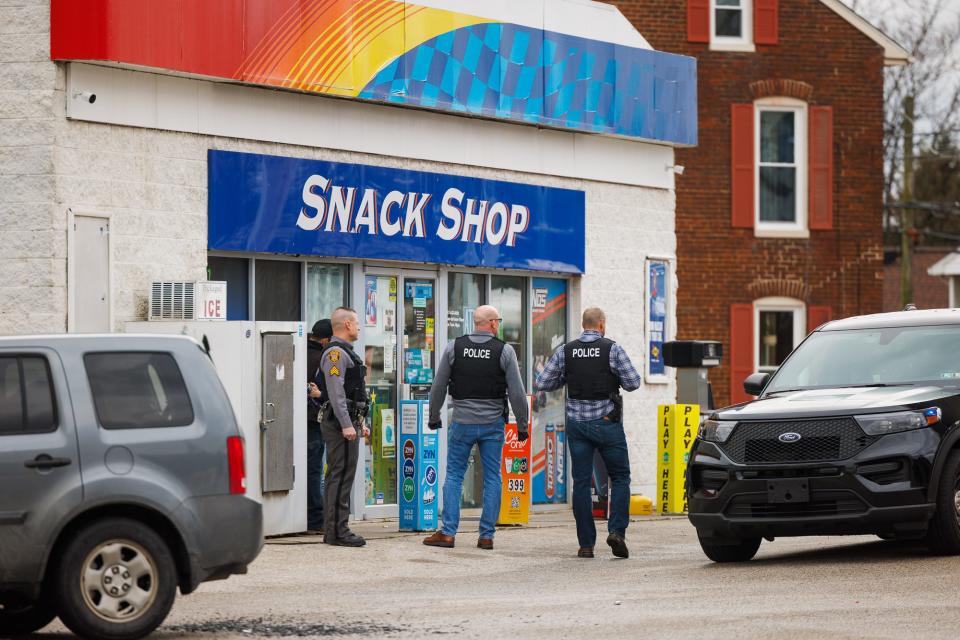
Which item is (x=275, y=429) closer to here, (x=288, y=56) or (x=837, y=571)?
(x=288, y=56)

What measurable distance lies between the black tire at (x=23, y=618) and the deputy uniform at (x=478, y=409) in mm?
4984

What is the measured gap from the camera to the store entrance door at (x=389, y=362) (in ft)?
55.4

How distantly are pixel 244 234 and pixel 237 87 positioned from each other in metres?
1.34

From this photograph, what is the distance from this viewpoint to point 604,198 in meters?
19.8

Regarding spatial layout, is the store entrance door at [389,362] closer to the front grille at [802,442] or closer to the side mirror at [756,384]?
the side mirror at [756,384]

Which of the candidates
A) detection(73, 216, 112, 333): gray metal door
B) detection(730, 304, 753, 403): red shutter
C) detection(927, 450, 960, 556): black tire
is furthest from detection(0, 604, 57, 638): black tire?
detection(730, 304, 753, 403): red shutter

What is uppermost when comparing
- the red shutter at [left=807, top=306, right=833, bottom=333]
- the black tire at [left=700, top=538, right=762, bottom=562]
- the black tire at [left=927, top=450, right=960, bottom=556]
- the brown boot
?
the red shutter at [left=807, top=306, right=833, bottom=333]

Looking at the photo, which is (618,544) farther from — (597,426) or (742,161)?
(742,161)

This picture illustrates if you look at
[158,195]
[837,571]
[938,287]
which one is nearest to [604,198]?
[158,195]

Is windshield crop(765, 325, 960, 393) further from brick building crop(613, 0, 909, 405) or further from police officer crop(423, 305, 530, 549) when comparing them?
brick building crop(613, 0, 909, 405)

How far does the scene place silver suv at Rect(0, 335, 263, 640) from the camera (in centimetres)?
871

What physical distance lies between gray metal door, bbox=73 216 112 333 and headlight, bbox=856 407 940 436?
6.08 metres

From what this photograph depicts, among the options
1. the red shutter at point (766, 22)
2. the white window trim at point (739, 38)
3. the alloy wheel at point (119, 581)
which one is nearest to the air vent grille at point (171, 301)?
the alloy wheel at point (119, 581)

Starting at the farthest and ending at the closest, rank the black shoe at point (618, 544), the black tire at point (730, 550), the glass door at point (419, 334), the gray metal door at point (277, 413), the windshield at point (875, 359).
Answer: the glass door at point (419, 334) < the gray metal door at point (277, 413) < the black shoe at point (618, 544) < the windshield at point (875, 359) < the black tire at point (730, 550)
